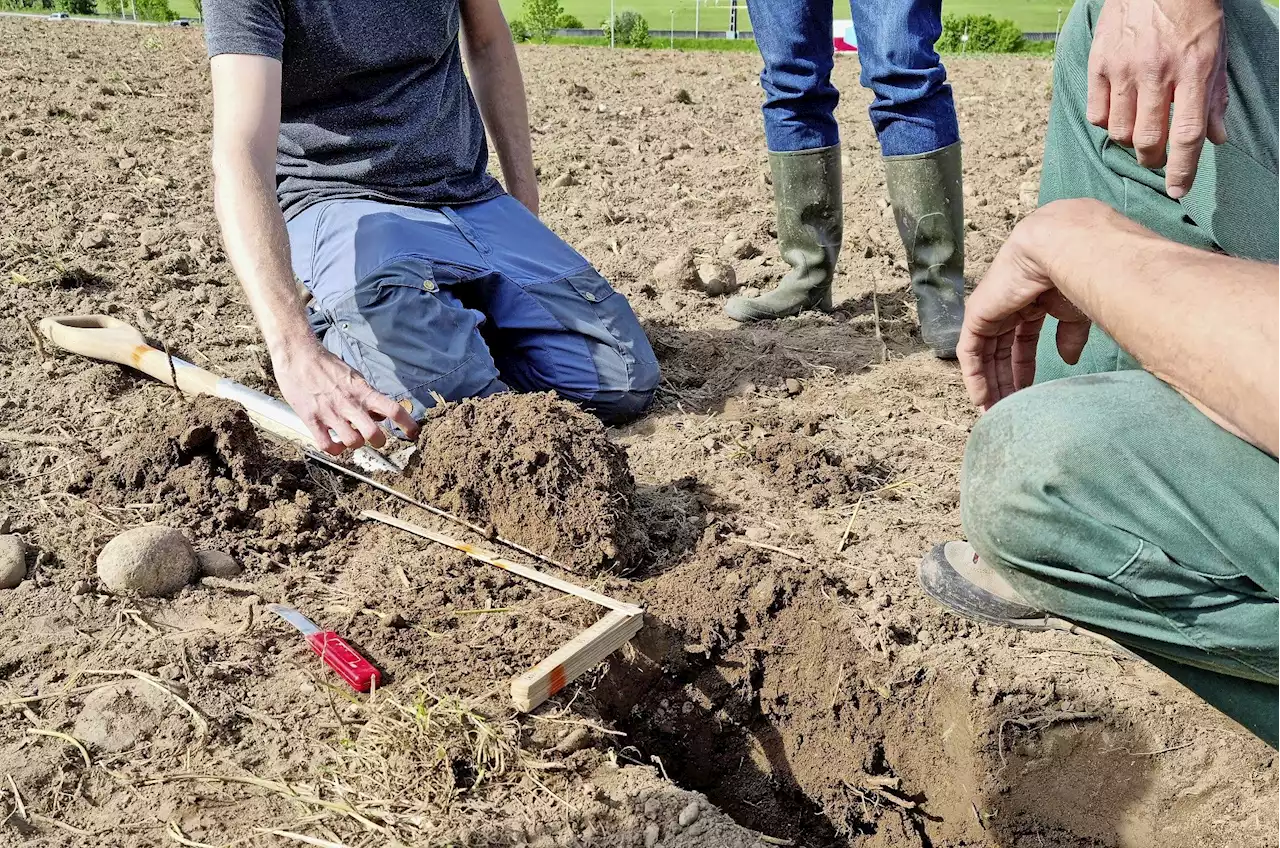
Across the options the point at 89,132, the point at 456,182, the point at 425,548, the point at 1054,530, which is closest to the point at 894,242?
the point at 456,182

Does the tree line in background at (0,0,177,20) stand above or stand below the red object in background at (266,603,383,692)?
above

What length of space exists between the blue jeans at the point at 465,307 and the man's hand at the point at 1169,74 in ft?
5.19

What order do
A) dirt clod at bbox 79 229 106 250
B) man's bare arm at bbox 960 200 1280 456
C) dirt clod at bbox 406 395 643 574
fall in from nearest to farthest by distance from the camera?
man's bare arm at bbox 960 200 1280 456 < dirt clod at bbox 406 395 643 574 < dirt clod at bbox 79 229 106 250

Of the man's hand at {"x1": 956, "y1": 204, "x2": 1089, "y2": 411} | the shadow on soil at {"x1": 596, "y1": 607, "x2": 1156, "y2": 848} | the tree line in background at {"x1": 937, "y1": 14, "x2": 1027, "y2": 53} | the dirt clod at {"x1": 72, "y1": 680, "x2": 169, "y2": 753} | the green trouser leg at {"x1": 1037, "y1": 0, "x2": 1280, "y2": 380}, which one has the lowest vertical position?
the shadow on soil at {"x1": 596, "y1": 607, "x2": 1156, "y2": 848}

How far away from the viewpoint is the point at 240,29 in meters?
2.43

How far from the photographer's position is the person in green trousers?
1.22 meters

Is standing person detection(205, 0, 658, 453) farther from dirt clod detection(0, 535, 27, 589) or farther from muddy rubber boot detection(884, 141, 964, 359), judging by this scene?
muddy rubber boot detection(884, 141, 964, 359)

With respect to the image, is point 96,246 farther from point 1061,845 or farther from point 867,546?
point 1061,845

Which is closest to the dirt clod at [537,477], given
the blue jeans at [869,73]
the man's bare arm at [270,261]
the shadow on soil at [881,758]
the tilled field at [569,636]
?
the tilled field at [569,636]

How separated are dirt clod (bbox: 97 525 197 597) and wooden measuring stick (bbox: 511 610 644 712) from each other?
2.60 feet

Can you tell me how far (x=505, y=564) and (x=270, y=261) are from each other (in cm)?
82

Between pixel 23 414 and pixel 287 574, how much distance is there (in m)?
1.12

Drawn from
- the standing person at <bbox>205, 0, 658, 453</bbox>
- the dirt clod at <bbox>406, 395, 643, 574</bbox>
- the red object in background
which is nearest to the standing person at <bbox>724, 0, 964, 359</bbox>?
the standing person at <bbox>205, 0, 658, 453</bbox>

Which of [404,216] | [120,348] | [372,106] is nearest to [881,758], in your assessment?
[404,216]
